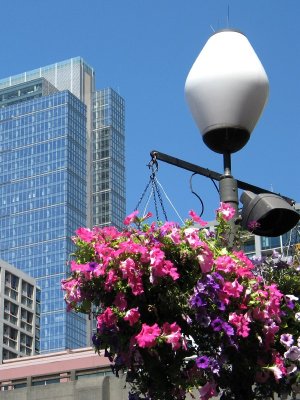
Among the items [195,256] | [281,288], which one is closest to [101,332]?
[195,256]

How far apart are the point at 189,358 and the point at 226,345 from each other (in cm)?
36

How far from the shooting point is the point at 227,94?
25.9ft

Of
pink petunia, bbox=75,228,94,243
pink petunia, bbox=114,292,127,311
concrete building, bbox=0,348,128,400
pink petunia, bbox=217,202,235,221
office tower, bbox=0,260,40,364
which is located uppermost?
office tower, bbox=0,260,40,364

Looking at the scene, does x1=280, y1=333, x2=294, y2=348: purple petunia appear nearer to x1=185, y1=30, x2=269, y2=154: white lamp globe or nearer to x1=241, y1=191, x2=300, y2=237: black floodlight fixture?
x1=241, y1=191, x2=300, y2=237: black floodlight fixture

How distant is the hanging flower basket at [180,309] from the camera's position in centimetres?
693

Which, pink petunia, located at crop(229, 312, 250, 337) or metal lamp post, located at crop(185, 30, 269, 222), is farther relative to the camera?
metal lamp post, located at crop(185, 30, 269, 222)

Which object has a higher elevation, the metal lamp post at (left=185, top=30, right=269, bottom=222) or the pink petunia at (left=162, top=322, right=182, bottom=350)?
the metal lamp post at (left=185, top=30, right=269, bottom=222)

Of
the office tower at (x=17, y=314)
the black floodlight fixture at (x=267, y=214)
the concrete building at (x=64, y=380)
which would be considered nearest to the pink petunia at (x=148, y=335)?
the black floodlight fixture at (x=267, y=214)

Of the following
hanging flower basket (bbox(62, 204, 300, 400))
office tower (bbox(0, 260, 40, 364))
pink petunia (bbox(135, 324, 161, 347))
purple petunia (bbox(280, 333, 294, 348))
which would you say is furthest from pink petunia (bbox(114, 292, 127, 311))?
office tower (bbox(0, 260, 40, 364))

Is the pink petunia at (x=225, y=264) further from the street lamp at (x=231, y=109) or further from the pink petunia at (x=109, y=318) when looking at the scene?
the pink petunia at (x=109, y=318)

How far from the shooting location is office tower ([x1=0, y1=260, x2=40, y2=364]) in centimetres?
16751

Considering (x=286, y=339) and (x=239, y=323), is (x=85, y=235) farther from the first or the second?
(x=286, y=339)

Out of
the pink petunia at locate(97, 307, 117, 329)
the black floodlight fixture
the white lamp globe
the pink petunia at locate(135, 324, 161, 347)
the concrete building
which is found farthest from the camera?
the concrete building

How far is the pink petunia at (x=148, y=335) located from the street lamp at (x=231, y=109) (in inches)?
57.9
